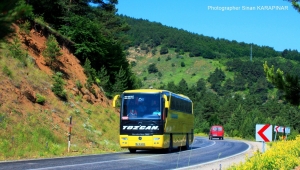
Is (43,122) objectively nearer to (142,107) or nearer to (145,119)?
(142,107)

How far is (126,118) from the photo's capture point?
949 inches

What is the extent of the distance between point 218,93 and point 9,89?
163 meters

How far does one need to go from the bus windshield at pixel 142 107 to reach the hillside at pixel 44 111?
323 cm

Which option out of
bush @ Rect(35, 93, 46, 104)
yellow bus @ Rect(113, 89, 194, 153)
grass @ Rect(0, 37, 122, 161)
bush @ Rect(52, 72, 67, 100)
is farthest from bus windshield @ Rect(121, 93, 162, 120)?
bush @ Rect(52, 72, 67, 100)

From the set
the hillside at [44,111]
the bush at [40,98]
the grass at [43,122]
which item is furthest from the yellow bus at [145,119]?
the bush at [40,98]

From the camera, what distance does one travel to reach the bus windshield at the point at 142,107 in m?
24.1

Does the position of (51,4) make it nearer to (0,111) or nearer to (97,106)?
(97,106)

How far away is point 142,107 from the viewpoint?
24.2 metres

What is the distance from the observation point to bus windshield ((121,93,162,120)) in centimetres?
2411

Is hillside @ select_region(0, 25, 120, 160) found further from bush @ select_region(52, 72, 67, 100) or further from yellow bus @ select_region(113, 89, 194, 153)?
yellow bus @ select_region(113, 89, 194, 153)

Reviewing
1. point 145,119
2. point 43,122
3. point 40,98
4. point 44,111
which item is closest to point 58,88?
point 40,98

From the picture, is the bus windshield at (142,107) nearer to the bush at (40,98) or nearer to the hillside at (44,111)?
the hillside at (44,111)

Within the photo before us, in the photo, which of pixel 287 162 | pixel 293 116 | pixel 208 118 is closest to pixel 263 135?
pixel 287 162

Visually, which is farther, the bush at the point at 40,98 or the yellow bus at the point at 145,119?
the bush at the point at 40,98
